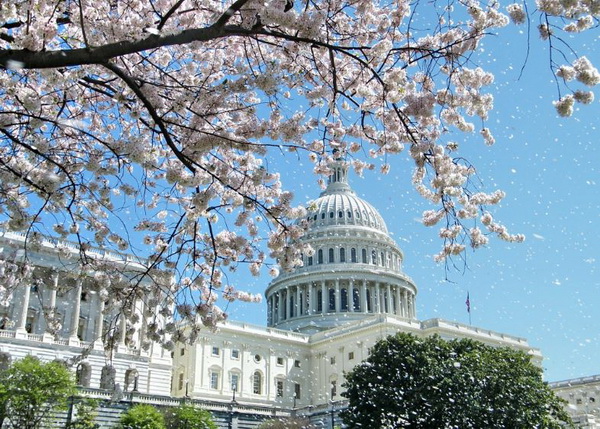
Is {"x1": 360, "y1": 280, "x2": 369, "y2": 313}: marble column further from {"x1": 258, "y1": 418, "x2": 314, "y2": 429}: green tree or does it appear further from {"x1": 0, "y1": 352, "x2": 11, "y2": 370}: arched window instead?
{"x1": 0, "y1": 352, "x2": 11, "y2": 370}: arched window

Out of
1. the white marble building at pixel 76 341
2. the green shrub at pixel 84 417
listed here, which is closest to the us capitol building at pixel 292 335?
the white marble building at pixel 76 341

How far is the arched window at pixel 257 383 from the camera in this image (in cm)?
7889

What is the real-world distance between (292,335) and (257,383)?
346 inches

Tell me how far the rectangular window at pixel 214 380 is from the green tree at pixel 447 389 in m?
37.1

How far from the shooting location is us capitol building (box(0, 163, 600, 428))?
55.6 m

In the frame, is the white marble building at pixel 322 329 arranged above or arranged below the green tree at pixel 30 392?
above

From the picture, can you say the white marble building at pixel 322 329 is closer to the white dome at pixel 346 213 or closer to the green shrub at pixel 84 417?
the white dome at pixel 346 213

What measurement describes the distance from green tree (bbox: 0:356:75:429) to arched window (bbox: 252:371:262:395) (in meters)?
41.6

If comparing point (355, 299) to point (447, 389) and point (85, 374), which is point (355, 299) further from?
point (447, 389)

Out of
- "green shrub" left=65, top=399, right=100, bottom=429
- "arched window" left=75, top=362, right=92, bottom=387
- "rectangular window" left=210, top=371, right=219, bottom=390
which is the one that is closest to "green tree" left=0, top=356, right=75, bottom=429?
"green shrub" left=65, top=399, right=100, bottom=429

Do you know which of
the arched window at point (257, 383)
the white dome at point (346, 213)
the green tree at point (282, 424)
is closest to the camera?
the green tree at point (282, 424)

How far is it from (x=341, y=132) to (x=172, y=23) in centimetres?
Result: 364

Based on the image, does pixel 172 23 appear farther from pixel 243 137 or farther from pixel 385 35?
pixel 385 35

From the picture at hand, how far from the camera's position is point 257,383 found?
261 feet
